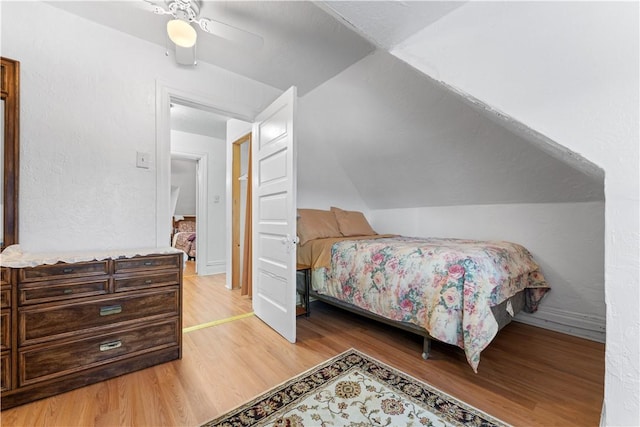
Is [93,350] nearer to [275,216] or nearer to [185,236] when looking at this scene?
[275,216]

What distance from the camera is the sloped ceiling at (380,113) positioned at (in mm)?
1824

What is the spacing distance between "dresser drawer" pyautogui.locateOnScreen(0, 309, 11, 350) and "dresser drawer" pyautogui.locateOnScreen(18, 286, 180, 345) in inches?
1.5

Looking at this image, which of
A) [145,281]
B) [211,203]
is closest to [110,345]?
[145,281]

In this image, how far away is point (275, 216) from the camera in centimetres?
239

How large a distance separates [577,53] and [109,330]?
102 inches

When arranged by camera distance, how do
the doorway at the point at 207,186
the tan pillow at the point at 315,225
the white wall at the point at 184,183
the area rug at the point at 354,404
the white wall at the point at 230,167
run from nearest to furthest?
1. the area rug at the point at 354,404
2. the tan pillow at the point at 315,225
3. the white wall at the point at 230,167
4. the doorway at the point at 207,186
5. the white wall at the point at 184,183

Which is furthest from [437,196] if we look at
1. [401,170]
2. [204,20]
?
[204,20]

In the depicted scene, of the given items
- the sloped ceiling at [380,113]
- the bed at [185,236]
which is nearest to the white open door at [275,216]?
the sloped ceiling at [380,113]

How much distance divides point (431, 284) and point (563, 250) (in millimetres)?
1586

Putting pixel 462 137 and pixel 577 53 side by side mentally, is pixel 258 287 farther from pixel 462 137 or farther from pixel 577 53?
pixel 577 53

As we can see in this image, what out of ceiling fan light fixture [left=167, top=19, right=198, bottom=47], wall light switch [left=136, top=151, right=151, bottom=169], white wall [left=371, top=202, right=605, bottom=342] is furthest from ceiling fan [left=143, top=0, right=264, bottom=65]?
white wall [left=371, top=202, right=605, bottom=342]

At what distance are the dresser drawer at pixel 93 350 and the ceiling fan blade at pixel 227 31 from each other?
193 cm

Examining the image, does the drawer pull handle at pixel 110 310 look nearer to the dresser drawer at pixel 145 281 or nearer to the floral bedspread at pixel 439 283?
the dresser drawer at pixel 145 281

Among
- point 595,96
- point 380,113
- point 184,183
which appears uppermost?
point 380,113
